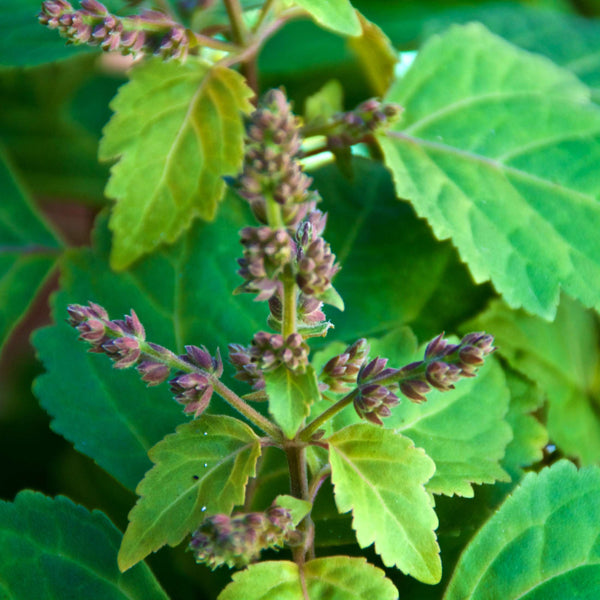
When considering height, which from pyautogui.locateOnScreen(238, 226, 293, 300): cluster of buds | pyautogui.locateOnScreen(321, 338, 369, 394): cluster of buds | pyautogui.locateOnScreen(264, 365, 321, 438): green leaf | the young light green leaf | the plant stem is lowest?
the young light green leaf

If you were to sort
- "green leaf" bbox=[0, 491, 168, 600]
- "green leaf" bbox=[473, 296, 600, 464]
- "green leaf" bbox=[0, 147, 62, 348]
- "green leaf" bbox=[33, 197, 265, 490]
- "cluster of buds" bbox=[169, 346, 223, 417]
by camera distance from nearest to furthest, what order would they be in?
"cluster of buds" bbox=[169, 346, 223, 417] → "green leaf" bbox=[0, 491, 168, 600] → "green leaf" bbox=[33, 197, 265, 490] → "green leaf" bbox=[473, 296, 600, 464] → "green leaf" bbox=[0, 147, 62, 348]

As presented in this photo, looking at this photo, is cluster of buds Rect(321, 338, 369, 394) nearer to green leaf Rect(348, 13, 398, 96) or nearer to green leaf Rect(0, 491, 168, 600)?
green leaf Rect(0, 491, 168, 600)

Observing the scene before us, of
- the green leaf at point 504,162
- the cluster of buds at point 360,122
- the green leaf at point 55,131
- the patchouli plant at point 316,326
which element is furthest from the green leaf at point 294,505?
the green leaf at point 55,131

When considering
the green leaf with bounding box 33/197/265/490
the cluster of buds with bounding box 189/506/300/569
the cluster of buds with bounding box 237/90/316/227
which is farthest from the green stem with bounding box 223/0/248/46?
the cluster of buds with bounding box 189/506/300/569

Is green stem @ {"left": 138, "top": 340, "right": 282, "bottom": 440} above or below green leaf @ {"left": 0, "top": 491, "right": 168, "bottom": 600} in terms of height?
above

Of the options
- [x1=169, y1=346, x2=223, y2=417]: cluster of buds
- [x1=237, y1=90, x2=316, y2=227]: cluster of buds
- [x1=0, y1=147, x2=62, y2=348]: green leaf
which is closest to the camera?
[x1=237, y1=90, x2=316, y2=227]: cluster of buds

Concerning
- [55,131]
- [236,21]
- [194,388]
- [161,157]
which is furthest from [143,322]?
[55,131]

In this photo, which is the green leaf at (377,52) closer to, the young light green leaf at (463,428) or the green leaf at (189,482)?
the young light green leaf at (463,428)

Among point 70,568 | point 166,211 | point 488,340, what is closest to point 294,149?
point 488,340
